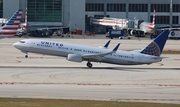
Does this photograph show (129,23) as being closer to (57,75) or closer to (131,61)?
(131,61)

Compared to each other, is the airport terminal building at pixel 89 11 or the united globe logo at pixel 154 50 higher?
the airport terminal building at pixel 89 11

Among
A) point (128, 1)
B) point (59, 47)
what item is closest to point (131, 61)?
point (59, 47)

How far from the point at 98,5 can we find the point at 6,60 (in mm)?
98590

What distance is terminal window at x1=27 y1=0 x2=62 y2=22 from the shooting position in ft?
511

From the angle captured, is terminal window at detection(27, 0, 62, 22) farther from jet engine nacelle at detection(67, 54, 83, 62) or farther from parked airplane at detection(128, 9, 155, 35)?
jet engine nacelle at detection(67, 54, 83, 62)

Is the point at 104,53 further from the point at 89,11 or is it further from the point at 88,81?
the point at 89,11

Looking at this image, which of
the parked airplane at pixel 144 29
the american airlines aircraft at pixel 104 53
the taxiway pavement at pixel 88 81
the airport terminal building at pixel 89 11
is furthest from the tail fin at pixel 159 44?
the airport terminal building at pixel 89 11

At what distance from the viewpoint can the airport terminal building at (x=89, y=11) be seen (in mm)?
156375

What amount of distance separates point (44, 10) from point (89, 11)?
1922cm

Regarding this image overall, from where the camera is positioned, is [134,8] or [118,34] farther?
[134,8]

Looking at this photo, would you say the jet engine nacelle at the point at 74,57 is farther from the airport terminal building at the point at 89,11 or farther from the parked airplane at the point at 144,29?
the airport terminal building at the point at 89,11

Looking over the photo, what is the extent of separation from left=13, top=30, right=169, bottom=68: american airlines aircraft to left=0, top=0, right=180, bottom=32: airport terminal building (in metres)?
90.7

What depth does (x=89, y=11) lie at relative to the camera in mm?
170375

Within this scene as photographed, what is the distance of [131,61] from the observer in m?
64.9
